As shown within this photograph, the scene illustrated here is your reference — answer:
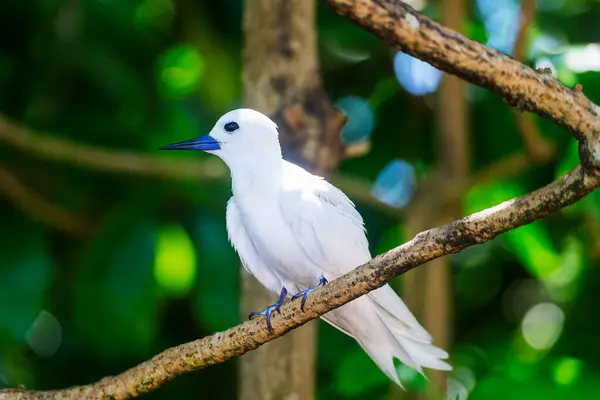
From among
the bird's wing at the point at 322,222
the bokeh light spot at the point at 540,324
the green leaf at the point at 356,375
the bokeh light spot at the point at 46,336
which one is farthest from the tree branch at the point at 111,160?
the bokeh light spot at the point at 540,324

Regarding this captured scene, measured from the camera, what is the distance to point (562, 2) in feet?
22.1

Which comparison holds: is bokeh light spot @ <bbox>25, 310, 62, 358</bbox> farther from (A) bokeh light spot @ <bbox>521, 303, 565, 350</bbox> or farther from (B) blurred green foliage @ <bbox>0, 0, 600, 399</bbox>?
(A) bokeh light spot @ <bbox>521, 303, 565, 350</bbox>

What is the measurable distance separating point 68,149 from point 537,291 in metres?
3.65

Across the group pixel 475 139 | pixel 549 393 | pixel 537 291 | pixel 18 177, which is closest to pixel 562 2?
pixel 475 139

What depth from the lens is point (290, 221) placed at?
349 cm

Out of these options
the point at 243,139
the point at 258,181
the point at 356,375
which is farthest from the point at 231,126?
the point at 356,375

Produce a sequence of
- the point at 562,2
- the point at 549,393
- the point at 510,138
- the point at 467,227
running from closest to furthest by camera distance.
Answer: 1. the point at 467,227
2. the point at 549,393
3. the point at 510,138
4. the point at 562,2

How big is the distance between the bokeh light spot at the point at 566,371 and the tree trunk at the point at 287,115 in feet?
3.77

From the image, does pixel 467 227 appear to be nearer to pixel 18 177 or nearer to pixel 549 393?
pixel 549 393

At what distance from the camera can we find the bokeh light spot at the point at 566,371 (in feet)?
15.0

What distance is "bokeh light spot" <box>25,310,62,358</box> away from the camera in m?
6.41

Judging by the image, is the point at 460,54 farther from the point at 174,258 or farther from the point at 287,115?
the point at 174,258

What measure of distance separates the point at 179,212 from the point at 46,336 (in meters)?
1.38

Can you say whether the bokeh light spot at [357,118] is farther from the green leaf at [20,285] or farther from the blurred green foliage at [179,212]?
the green leaf at [20,285]
